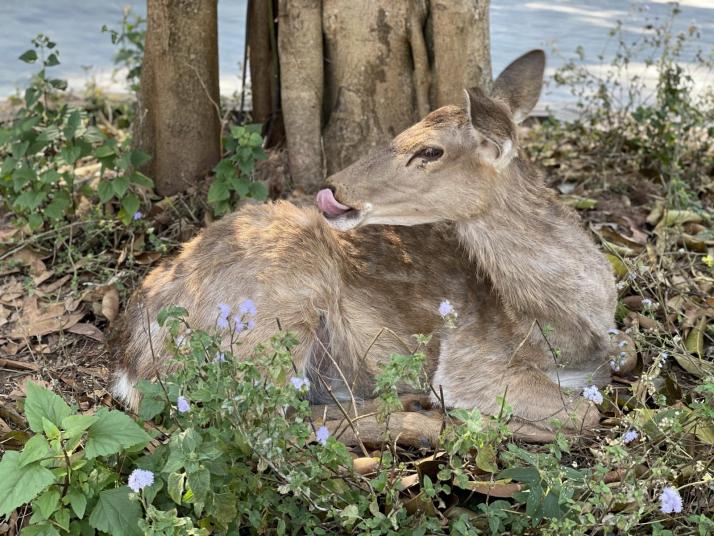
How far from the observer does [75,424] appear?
9.45 feet

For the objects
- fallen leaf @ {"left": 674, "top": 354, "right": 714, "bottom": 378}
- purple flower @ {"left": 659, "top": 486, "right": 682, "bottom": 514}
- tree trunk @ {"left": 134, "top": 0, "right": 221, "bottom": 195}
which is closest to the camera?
purple flower @ {"left": 659, "top": 486, "right": 682, "bottom": 514}

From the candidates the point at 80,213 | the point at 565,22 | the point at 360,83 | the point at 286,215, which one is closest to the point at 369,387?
the point at 286,215

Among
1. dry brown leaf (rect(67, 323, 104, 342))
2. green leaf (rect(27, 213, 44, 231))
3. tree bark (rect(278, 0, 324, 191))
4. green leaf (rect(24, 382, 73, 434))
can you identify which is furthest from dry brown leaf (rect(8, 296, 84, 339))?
green leaf (rect(24, 382, 73, 434))

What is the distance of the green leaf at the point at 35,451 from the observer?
111 inches

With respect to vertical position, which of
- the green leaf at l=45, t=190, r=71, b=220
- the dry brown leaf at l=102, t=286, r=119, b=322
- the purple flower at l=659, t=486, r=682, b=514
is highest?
the purple flower at l=659, t=486, r=682, b=514

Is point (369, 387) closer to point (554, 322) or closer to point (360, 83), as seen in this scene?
point (554, 322)

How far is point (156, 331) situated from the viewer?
13.0ft

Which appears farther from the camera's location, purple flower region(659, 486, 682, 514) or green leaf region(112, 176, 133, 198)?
green leaf region(112, 176, 133, 198)

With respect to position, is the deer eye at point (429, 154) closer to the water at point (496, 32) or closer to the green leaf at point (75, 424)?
the green leaf at point (75, 424)

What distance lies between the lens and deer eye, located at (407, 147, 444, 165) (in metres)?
3.95

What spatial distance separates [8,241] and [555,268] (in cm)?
302

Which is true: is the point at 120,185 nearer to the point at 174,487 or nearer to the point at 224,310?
the point at 224,310

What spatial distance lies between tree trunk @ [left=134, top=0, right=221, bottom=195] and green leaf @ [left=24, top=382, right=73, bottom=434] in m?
2.73

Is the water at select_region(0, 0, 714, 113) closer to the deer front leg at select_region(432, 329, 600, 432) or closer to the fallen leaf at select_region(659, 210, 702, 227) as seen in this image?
the fallen leaf at select_region(659, 210, 702, 227)
